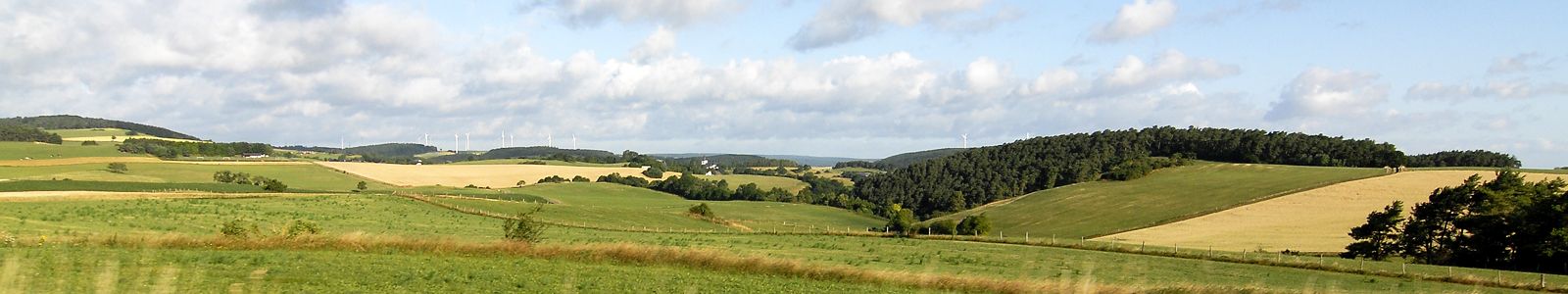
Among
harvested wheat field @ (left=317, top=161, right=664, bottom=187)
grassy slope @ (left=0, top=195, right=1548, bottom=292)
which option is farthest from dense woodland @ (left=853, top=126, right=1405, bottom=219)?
grassy slope @ (left=0, top=195, right=1548, bottom=292)

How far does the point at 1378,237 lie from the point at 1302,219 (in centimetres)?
2031

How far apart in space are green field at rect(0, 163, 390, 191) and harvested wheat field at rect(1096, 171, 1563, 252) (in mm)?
79229

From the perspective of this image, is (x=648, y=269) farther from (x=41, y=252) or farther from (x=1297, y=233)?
(x=1297, y=233)

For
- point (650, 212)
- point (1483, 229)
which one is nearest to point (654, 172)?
point (650, 212)

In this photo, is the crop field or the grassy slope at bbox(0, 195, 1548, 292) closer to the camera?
the grassy slope at bbox(0, 195, 1548, 292)

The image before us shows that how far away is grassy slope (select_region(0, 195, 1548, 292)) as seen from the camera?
23812 millimetres

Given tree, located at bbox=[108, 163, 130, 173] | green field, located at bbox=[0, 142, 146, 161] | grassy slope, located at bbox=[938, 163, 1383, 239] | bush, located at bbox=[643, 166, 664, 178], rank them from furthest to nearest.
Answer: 1. bush, located at bbox=[643, 166, 664, 178]
2. green field, located at bbox=[0, 142, 146, 161]
3. tree, located at bbox=[108, 163, 130, 173]
4. grassy slope, located at bbox=[938, 163, 1383, 239]

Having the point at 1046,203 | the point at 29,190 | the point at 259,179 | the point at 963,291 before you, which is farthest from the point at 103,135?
the point at 963,291

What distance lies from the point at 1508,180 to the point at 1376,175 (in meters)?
43.4

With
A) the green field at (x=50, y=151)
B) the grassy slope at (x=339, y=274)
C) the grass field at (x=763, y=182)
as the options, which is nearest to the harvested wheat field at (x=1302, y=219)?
Answer: the grassy slope at (x=339, y=274)

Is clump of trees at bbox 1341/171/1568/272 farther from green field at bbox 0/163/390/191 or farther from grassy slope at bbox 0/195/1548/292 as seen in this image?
green field at bbox 0/163/390/191

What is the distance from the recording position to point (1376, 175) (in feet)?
299

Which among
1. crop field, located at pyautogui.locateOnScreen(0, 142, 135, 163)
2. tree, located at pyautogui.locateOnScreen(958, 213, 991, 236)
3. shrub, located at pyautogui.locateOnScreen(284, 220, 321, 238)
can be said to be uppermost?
crop field, located at pyautogui.locateOnScreen(0, 142, 135, 163)

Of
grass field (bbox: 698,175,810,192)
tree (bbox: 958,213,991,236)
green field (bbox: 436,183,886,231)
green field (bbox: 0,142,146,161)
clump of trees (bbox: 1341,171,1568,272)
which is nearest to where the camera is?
clump of trees (bbox: 1341,171,1568,272)
